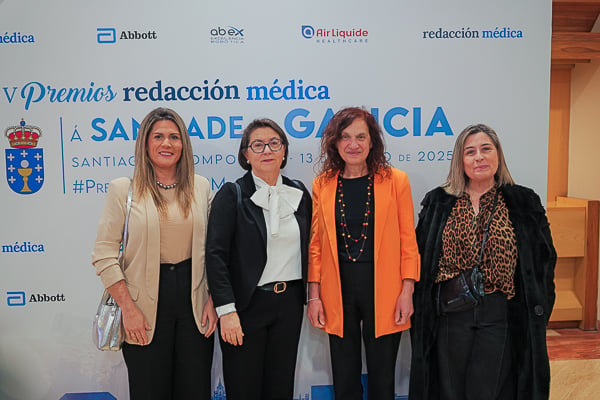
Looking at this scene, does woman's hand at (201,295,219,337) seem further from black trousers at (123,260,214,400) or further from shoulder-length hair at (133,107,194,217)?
shoulder-length hair at (133,107,194,217)

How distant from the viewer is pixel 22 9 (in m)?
2.74

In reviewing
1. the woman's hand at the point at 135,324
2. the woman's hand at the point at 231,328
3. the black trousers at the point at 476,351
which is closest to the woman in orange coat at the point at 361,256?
the black trousers at the point at 476,351

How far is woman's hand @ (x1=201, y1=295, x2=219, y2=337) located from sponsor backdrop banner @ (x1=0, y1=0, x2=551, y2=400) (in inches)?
31.2

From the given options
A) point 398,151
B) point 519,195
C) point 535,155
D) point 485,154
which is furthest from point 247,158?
point 535,155

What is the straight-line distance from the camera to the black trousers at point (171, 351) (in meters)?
2.22

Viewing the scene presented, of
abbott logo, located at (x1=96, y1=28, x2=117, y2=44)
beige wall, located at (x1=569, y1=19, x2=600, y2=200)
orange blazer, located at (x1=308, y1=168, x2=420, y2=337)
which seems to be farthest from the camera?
beige wall, located at (x1=569, y1=19, x2=600, y2=200)

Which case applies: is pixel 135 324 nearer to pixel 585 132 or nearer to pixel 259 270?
pixel 259 270

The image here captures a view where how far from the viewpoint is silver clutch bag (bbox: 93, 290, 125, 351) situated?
86.5 inches

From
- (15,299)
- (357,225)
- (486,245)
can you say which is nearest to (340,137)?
(357,225)

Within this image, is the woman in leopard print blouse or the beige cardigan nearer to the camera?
the beige cardigan

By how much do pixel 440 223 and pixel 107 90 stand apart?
2037 mm

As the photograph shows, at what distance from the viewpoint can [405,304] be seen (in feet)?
7.91

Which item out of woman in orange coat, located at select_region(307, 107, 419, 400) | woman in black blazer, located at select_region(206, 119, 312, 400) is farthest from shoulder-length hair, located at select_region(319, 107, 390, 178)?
woman in black blazer, located at select_region(206, 119, 312, 400)

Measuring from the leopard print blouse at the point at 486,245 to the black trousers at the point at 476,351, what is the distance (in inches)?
3.9
